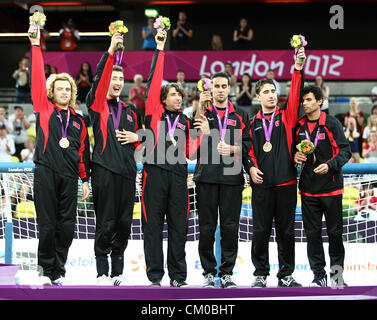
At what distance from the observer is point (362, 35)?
1744cm

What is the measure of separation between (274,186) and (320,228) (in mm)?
528

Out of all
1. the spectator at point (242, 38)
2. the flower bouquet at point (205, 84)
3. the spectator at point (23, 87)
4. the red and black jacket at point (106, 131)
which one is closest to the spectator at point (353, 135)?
the spectator at point (242, 38)

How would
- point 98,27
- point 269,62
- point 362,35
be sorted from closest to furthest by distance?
point 269,62, point 362,35, point 98,27

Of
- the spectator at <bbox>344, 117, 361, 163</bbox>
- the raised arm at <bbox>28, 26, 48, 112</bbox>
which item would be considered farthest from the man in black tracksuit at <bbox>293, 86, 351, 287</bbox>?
the spectator at <bbox>344, 117, 361, 163</bbox>

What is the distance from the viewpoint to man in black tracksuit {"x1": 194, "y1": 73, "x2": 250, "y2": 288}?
16.8 ft

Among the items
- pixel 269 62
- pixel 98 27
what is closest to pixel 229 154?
pixel 269 62

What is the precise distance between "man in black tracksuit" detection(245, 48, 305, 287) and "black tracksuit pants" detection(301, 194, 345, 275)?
14 cm

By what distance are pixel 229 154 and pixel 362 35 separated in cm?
1355

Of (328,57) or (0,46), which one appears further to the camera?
(0,46)

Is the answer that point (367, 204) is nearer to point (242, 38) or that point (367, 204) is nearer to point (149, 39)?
point (242, 38)

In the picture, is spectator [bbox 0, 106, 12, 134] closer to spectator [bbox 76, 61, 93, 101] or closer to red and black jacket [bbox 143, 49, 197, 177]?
spectator [bbox 76, 61, 93, 101]

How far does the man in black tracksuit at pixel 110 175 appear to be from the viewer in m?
5.13

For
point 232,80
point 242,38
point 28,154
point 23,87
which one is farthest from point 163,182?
point 242,38
